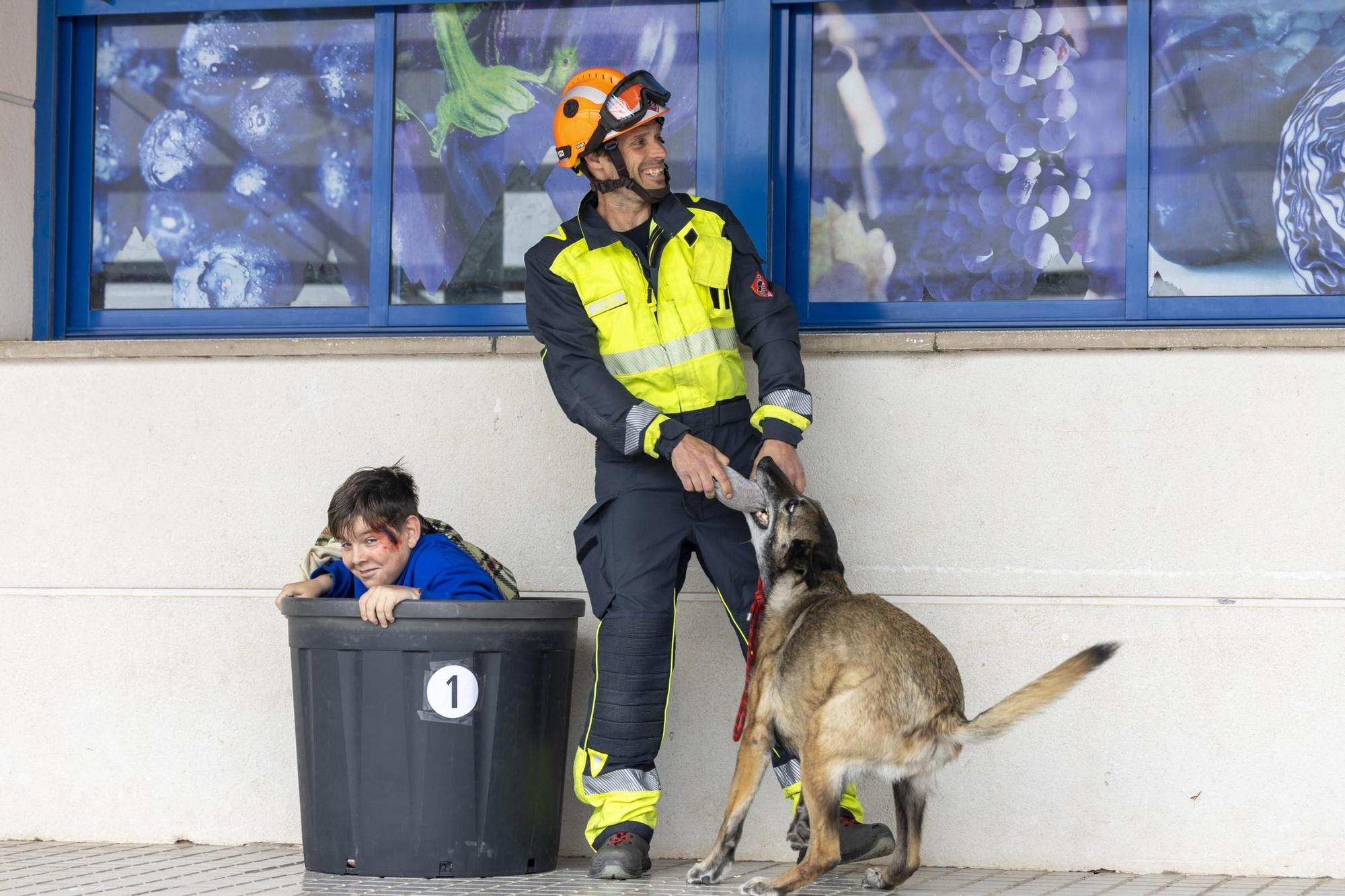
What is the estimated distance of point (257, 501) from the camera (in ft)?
15.6

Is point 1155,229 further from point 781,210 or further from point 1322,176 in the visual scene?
point 781,210

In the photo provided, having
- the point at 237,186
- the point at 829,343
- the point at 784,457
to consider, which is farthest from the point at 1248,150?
the point at 237,186

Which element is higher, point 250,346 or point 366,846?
point 250,346

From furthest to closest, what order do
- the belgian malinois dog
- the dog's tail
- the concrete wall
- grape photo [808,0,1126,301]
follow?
grape photo [808,0,1126,301]
the concrete wall
the belgian malinois dog
the dog's tail

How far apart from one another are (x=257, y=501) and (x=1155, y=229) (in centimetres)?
293

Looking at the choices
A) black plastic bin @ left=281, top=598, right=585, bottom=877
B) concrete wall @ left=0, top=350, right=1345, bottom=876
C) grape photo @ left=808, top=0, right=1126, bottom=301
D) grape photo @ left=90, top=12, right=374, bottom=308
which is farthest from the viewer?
A: grape photo @ left=90, top=12, right=374, bottom=308

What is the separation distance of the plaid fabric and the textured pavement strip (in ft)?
2.58

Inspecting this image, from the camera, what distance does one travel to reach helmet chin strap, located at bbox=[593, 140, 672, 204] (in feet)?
13.5

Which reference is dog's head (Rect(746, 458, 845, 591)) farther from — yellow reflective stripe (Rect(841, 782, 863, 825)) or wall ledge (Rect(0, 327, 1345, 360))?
wall ledge (Rect(0, 327, 1345, 360))

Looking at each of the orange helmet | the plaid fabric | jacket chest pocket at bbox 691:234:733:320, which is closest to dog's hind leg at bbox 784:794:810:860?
the plaid fabric

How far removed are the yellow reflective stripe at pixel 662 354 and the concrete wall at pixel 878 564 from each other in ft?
1.83

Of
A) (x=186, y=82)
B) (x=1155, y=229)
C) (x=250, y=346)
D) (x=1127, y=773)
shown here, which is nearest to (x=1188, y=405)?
(x=1155, y=229)

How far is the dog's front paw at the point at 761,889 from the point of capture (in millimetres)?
3551

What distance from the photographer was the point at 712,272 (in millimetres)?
4117
